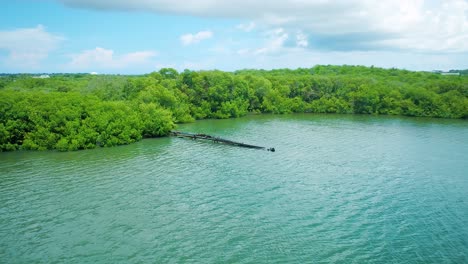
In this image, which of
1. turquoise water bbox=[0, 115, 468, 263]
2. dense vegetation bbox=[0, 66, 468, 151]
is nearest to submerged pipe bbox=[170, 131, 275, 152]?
turquoise water bbox=[0, 115, 468, 263]

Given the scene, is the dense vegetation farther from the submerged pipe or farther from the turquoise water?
the turquoise water

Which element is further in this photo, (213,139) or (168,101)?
(168,101)

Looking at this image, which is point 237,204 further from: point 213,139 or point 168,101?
point 168,101

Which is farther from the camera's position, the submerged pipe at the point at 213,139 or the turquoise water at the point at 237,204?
the submerged pipe at the point at 213,139

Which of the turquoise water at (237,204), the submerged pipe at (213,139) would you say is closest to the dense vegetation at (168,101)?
the submerged pipe at (213,139)

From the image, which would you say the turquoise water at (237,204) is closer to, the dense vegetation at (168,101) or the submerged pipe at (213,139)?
the submerged pipe at (213,139)

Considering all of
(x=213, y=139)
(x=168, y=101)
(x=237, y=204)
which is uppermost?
(x=168, y=101)

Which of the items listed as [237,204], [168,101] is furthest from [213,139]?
[237,204]
